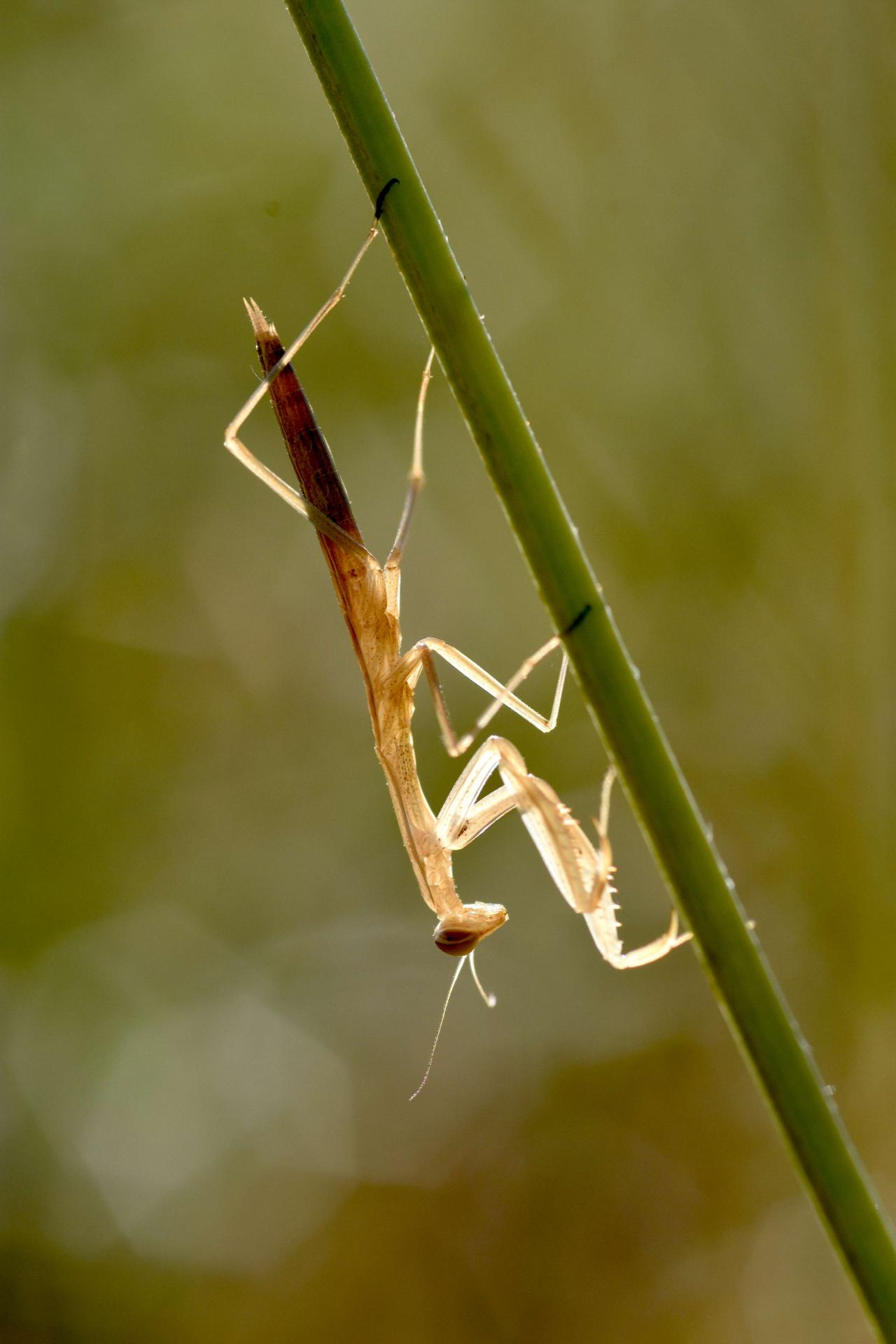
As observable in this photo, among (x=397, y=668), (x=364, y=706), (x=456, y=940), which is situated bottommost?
(x=456, y=940)

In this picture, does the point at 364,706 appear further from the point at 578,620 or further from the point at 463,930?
the point at 578,620

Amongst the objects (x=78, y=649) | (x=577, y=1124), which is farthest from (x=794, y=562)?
(x=78, y=649)

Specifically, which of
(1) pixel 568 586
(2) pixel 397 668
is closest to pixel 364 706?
(2) pixel 397 668

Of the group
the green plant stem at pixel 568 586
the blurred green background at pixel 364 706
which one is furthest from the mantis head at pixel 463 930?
the blurred green background at pixel 364 706

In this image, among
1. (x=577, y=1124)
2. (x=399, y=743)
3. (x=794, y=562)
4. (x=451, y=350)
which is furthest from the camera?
(x=577, y=1124)

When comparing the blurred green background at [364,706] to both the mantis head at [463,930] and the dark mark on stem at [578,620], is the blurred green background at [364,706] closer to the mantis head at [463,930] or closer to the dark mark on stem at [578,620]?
the mantis head at [463,930]

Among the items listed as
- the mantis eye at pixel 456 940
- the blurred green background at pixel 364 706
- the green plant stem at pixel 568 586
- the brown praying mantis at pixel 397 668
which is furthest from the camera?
the blurred green background at pixel 364 706

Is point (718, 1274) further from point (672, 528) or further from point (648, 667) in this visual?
point (672, 528)
